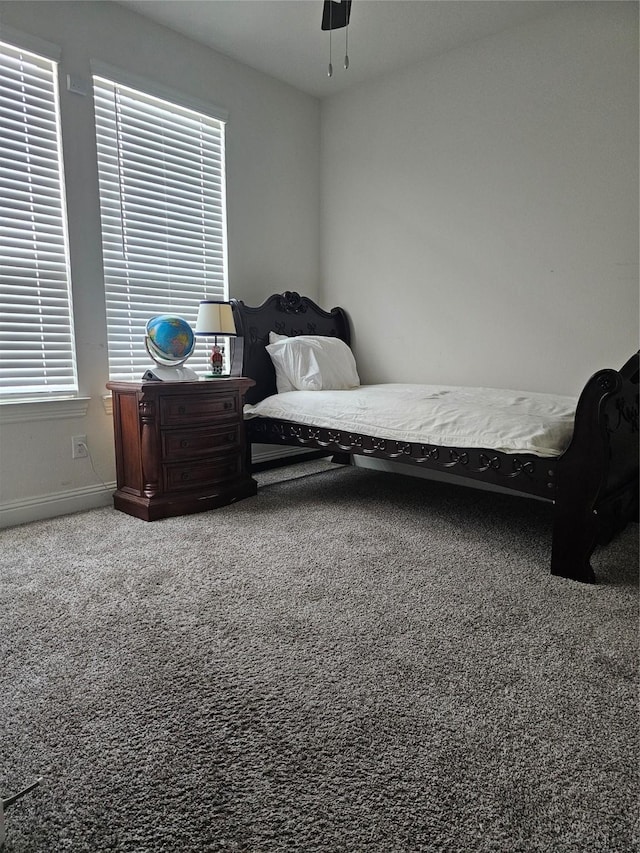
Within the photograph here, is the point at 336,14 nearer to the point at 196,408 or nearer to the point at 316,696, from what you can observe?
the point at 196,408

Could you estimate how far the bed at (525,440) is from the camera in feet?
6.58

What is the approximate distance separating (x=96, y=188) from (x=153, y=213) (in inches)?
15.5

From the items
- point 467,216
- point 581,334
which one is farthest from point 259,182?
point 581,334

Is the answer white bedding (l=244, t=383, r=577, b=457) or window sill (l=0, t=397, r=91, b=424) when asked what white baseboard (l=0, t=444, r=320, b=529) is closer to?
window sill (l=0, t=397, r=91, b=424)

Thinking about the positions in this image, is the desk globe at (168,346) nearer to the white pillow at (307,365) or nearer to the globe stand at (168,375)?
the globe stand at (168,375)

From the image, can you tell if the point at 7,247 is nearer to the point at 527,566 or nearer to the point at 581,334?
the point at 527,566

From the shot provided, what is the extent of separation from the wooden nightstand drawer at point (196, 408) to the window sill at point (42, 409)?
534mm

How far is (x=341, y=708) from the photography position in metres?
1.33

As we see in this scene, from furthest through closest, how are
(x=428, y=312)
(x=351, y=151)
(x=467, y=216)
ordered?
1. (x=351, y=151)
2. (x=428, y=312)
3. (x=467, y=216)

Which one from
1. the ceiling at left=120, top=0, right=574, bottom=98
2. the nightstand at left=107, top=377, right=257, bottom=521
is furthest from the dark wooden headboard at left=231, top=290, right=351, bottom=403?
the ceiling at left=120, top=0, right=574, bottom=98

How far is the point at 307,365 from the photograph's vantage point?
3523 mm

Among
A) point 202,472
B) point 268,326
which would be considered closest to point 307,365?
point 268,326

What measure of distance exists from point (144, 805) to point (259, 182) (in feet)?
12.4

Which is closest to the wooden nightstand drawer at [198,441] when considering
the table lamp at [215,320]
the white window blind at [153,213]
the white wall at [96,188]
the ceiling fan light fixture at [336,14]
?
the table lamp at [215,320]
